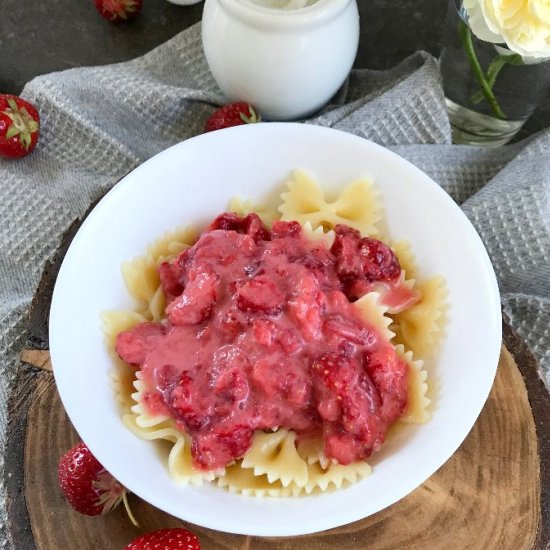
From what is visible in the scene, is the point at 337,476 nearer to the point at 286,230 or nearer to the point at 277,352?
the point at 277,352

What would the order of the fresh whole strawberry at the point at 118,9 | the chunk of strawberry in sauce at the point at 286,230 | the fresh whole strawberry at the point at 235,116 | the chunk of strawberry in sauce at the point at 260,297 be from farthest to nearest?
the fresh whole strawberry at the point at 118,9 < the fresh whole strawberry at the point at 235,116 < the chunk of strawberry in sauce at the point at 286,230 < the chunk of strawberry in sauce at the point at 260,297

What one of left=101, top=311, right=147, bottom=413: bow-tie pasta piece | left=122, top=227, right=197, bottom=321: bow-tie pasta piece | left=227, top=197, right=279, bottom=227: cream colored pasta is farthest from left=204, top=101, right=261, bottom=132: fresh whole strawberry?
left=101, top=311, right=147, bottom=413: bow-tie pasta piece

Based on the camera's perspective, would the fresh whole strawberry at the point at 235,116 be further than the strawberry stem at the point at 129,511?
Yes

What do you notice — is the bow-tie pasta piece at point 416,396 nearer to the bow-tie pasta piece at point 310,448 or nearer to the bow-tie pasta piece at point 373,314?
the bow-tie pasta piece at point 373,314

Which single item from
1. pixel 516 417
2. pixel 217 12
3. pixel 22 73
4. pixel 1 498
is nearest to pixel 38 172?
pixel 22 73

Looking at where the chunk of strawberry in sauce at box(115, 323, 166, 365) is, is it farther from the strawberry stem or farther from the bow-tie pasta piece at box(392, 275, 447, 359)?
the bow-tie pasta piece at box(392, 275, 447, 359)

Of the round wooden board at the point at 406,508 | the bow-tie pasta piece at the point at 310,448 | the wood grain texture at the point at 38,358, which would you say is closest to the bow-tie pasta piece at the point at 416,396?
the bow-tie pasta piece at the point at 310,448
